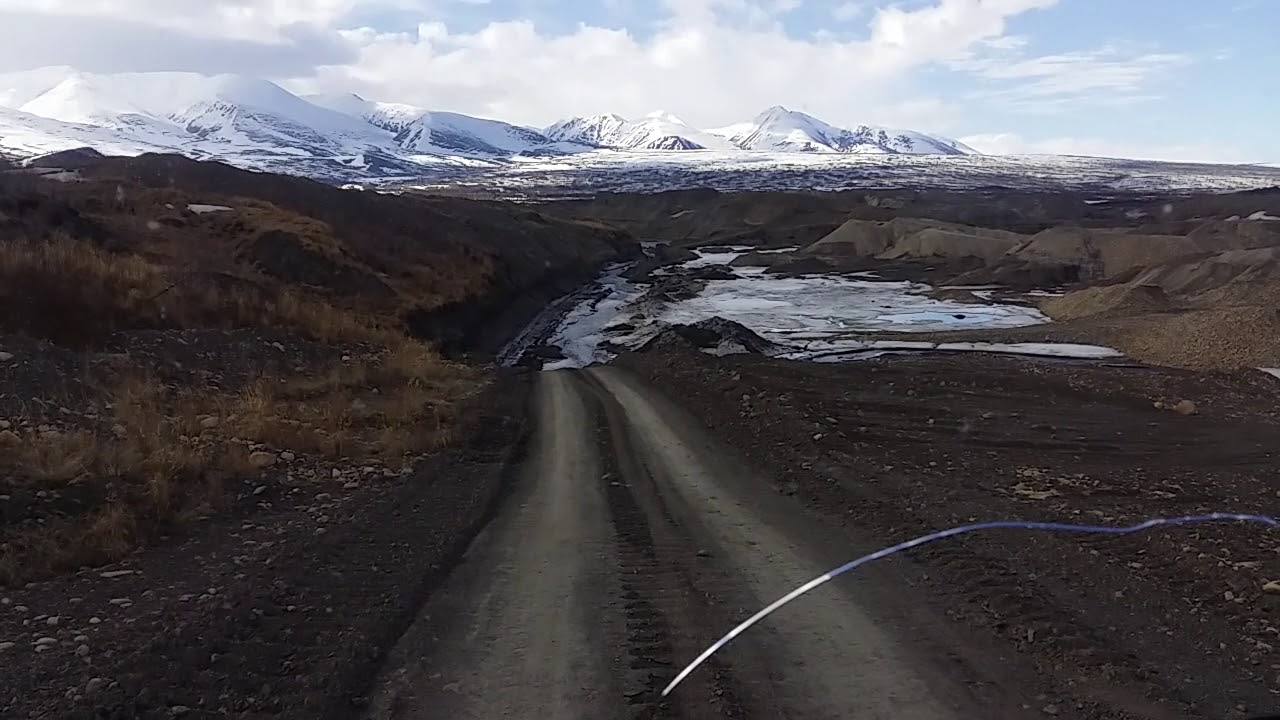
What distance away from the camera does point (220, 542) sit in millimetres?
Answer: 9078

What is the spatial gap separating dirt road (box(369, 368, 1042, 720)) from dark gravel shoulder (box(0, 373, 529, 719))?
15.0 inches

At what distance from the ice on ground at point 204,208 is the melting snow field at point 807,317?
14.9 meters

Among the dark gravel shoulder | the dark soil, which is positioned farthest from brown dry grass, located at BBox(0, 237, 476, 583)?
the dark soil

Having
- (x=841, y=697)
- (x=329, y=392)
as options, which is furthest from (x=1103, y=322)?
(x=841, y=697)

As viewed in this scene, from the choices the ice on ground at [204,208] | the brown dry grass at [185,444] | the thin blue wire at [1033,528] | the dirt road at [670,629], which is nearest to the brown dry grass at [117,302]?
the brown dry grass at [185,444]

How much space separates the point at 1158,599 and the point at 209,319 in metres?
19.6

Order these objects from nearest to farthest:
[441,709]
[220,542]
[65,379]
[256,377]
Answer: [441,709] → [220,542] → [65,379] → [256,377]

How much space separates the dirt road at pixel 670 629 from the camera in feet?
20.1

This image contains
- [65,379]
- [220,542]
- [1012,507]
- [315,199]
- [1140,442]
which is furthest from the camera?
[315,199]

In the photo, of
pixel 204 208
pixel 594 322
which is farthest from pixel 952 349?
pixel 204 208

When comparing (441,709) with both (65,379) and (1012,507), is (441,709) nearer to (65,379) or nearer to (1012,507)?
(1012,507)

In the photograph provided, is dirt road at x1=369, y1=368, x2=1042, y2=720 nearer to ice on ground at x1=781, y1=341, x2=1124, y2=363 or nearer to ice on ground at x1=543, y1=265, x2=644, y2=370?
ice on ground at x1=781, y1=341, x2=1124, y2=363

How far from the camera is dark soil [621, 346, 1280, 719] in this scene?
6613 mm

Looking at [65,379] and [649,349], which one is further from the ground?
[65,379]
